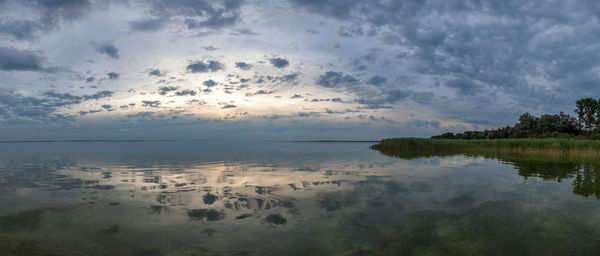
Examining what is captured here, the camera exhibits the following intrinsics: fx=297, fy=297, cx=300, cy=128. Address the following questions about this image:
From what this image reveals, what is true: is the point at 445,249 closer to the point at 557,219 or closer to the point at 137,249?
the point at 557,219

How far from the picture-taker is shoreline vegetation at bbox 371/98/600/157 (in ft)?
149

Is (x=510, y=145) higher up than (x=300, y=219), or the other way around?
(x=510, y=145)

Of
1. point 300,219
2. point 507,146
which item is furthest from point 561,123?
point 300,219

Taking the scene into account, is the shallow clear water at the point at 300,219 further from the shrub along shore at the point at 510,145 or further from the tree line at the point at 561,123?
the tree line at the point at 561,123

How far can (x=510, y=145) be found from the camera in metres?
53.4

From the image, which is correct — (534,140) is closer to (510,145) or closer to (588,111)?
(510,145)

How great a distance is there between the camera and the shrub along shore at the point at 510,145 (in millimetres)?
44000

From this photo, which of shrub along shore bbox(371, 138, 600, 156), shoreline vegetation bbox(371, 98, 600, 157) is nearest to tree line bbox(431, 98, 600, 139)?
shoreline vegetation bbox(371, 98, 600, 157)

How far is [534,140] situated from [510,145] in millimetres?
4345

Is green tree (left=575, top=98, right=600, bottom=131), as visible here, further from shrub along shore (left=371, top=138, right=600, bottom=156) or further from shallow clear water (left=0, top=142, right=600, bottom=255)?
shallow clear water (left=0, top=142, right=600, bottom=255)

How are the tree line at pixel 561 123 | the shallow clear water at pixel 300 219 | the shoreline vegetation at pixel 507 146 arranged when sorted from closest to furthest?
the shallow clear water at pixel 300 219, the shoreline vegetation at pixel 507 146, the tree line at pixel 561 123

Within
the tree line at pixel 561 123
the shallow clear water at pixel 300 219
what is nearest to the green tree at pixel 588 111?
the tree line at pixel 561 123

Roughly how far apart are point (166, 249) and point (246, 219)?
280 centimetres

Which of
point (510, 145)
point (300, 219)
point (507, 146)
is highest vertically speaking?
point (510, 145)
